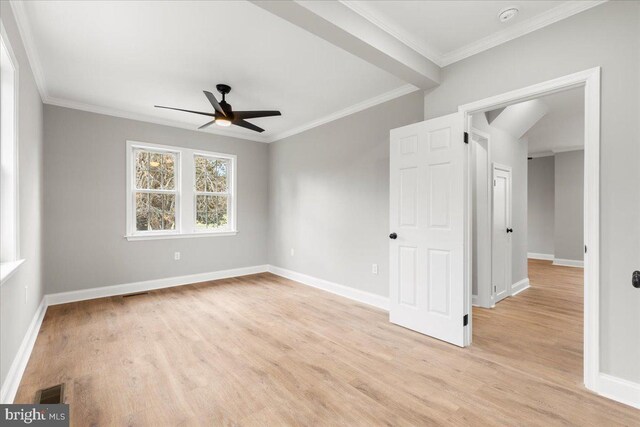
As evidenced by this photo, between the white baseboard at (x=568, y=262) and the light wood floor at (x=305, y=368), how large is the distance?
Result: 3835 mm

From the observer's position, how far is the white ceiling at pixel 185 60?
2309 millimetres

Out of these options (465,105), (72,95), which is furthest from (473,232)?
(72,95)

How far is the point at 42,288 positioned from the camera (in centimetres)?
375

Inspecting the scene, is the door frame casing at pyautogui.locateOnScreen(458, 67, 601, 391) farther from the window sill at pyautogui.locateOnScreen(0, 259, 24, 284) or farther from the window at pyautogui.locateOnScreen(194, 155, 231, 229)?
the window at pyautogui.locateOnScreen(194, 155, 231, 229)

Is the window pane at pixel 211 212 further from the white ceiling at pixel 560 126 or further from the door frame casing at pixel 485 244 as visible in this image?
the white ceiling at pixel 560 126

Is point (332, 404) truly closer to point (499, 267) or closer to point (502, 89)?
point (502, 89)

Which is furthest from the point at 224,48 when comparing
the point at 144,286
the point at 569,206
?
the point at 569,206

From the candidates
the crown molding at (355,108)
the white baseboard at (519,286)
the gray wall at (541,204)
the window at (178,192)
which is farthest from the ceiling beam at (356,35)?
the gray wall at (541,204)

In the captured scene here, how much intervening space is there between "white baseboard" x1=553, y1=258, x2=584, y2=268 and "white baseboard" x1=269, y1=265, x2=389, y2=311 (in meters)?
5.76

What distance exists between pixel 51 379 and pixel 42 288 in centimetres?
215

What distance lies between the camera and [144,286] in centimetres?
467

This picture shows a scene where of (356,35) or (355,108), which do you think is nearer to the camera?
(356,35)

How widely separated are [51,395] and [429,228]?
3.23m

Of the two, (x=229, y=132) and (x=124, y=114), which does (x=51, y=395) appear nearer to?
(x=124, y=114)
